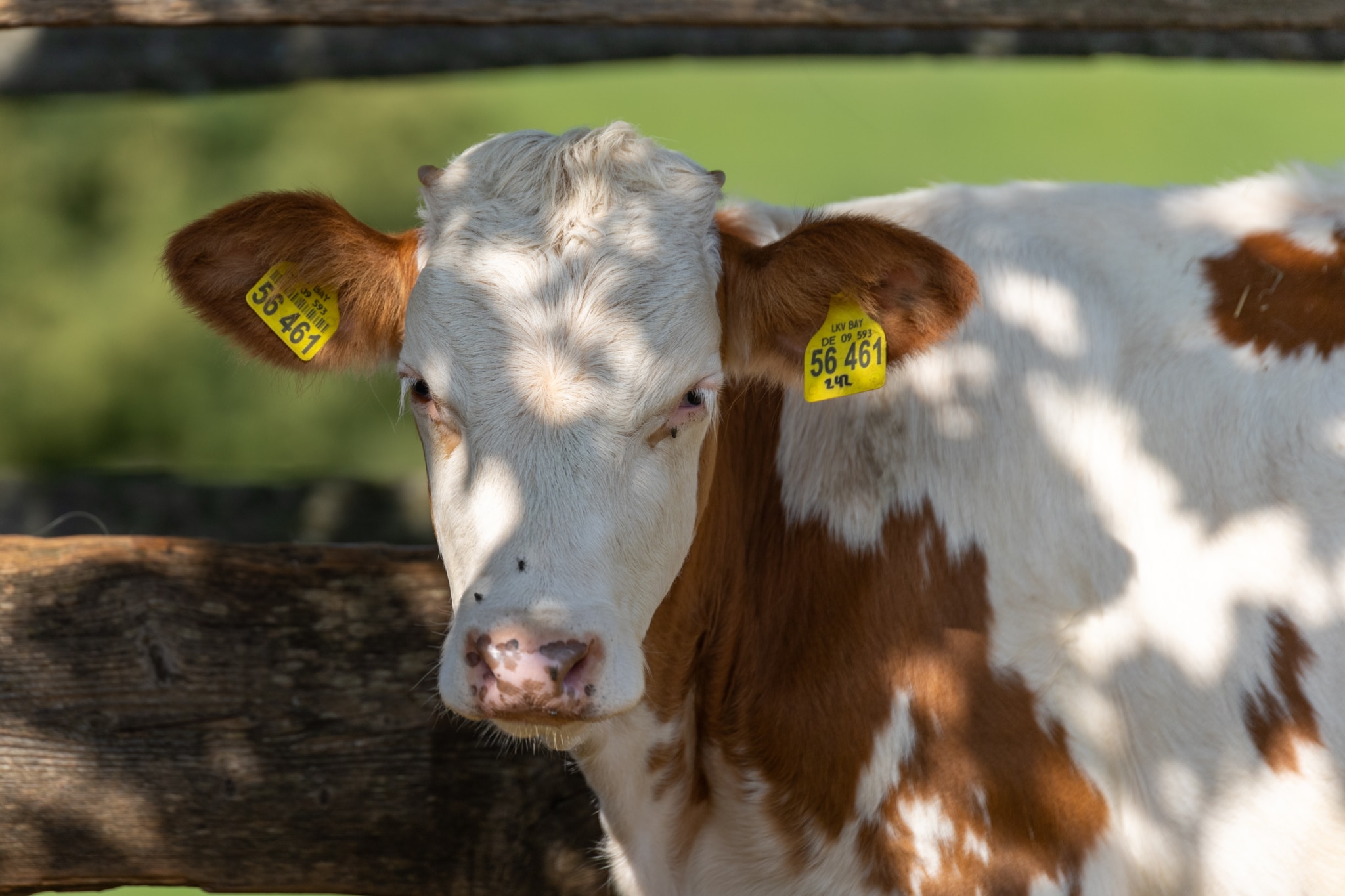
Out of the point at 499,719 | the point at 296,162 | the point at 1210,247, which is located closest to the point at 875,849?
the point at 499,719

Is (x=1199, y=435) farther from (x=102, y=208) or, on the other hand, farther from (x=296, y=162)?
(x=102, y=208)

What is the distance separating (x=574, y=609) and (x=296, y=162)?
15.0ft

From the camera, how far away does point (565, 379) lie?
2.12m

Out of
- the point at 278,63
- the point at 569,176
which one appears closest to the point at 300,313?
the point at 569,176

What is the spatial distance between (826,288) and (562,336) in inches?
22.7

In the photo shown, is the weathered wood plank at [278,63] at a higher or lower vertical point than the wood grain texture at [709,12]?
lower

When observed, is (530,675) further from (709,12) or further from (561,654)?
(709,12)

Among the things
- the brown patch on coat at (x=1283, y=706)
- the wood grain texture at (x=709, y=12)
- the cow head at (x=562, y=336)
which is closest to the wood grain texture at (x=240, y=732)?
the cow head at (x=562, y=336)

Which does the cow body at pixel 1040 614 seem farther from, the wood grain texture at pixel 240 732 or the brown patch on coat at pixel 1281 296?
the wood grain texture at pixel 240 732

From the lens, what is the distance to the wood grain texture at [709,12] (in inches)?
115

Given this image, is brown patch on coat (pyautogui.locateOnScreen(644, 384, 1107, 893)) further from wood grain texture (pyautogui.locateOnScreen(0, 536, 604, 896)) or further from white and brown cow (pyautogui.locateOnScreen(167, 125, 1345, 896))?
wood grain texture (pyautogui.locateOnScreen(0, 536, 604, 896))

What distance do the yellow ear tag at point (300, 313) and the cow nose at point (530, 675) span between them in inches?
38.0

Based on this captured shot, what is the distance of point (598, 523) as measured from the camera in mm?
2059

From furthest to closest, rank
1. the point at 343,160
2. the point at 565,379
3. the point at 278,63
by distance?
the point at 343,160
the point at 278,63
the point at 565,379
